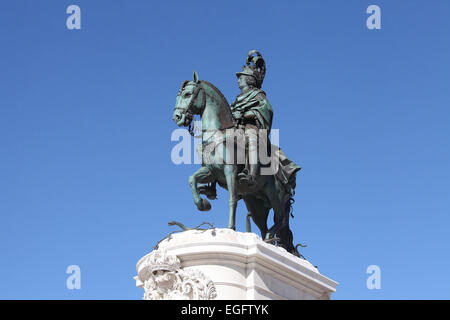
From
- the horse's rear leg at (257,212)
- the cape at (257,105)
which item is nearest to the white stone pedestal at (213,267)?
the horse's rear leg at (257,212)

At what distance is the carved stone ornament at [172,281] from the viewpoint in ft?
42.9

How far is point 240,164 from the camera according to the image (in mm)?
15188

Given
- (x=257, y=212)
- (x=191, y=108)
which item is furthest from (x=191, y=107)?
(x=257, y=212)

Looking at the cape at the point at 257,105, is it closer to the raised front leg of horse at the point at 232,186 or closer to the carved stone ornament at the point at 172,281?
the raised front leg of horse at the point at 232,186

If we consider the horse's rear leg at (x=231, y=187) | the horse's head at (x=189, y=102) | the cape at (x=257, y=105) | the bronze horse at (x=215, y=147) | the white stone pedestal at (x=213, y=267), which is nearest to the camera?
the white stone pedestal at (x=213, y=267)

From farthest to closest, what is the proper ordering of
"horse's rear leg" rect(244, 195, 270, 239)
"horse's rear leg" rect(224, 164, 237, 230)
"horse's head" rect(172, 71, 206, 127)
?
"horse's rear leg" rect(244, 195, 270, 239)
"horse's head" rect(172, 71, 206, 127)
"horse's rear leg" rect(224, 164, 237, 230)

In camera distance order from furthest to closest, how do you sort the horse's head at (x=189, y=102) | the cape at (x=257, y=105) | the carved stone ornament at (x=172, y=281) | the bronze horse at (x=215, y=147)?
1. the cape at (x=257, y=105)
2. the horse's head at (x=189, y=102)
3. the bronze horse at (x=215, y=147)
4. the carved stone ornament at (x=172, y=281)

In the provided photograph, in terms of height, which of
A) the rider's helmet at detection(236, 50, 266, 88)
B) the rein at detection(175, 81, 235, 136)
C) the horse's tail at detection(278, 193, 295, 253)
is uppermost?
the rider's helmet at detection(236, 50, 266, 88)

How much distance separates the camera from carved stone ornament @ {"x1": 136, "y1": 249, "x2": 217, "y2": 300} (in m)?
13.1

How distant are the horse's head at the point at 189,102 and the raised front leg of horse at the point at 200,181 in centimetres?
95

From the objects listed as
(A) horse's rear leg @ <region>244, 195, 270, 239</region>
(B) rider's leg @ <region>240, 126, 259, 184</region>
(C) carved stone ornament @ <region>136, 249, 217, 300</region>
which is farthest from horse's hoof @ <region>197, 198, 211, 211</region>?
(C) carved stone ornament @ <region>136, 249, 217, 300</region>

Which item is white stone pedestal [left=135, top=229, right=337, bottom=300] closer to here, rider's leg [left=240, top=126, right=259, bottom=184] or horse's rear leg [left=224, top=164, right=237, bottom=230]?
Result: horse's rear leg [left=224, top=164, right=237, bottom=230]
